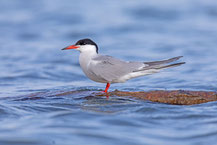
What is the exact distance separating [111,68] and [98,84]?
2.00m

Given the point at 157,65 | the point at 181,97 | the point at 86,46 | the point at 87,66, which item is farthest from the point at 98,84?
the point at 181,97

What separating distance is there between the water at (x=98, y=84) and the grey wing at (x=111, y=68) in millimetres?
336

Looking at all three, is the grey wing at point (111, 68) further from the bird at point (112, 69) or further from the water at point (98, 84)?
the water at point (98, 84)

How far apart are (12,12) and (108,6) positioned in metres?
4.33

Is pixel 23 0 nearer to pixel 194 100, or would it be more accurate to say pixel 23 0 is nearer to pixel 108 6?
pixel 108 6

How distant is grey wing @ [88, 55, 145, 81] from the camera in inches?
263

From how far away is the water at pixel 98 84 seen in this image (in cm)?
492

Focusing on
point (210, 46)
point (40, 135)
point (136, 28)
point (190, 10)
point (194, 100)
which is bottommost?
point (40, 135)

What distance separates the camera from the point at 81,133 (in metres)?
4.83

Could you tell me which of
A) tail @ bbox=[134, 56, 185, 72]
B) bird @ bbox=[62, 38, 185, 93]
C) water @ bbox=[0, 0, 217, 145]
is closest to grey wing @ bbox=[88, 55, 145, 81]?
bird @ bbox=[62, 38, 185, 93]

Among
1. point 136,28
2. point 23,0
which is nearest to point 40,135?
point 136,28

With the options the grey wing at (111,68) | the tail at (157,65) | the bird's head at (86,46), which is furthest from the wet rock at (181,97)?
the bird's head at (86,46)

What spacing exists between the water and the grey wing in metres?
0.34

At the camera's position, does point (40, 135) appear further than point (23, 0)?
No
